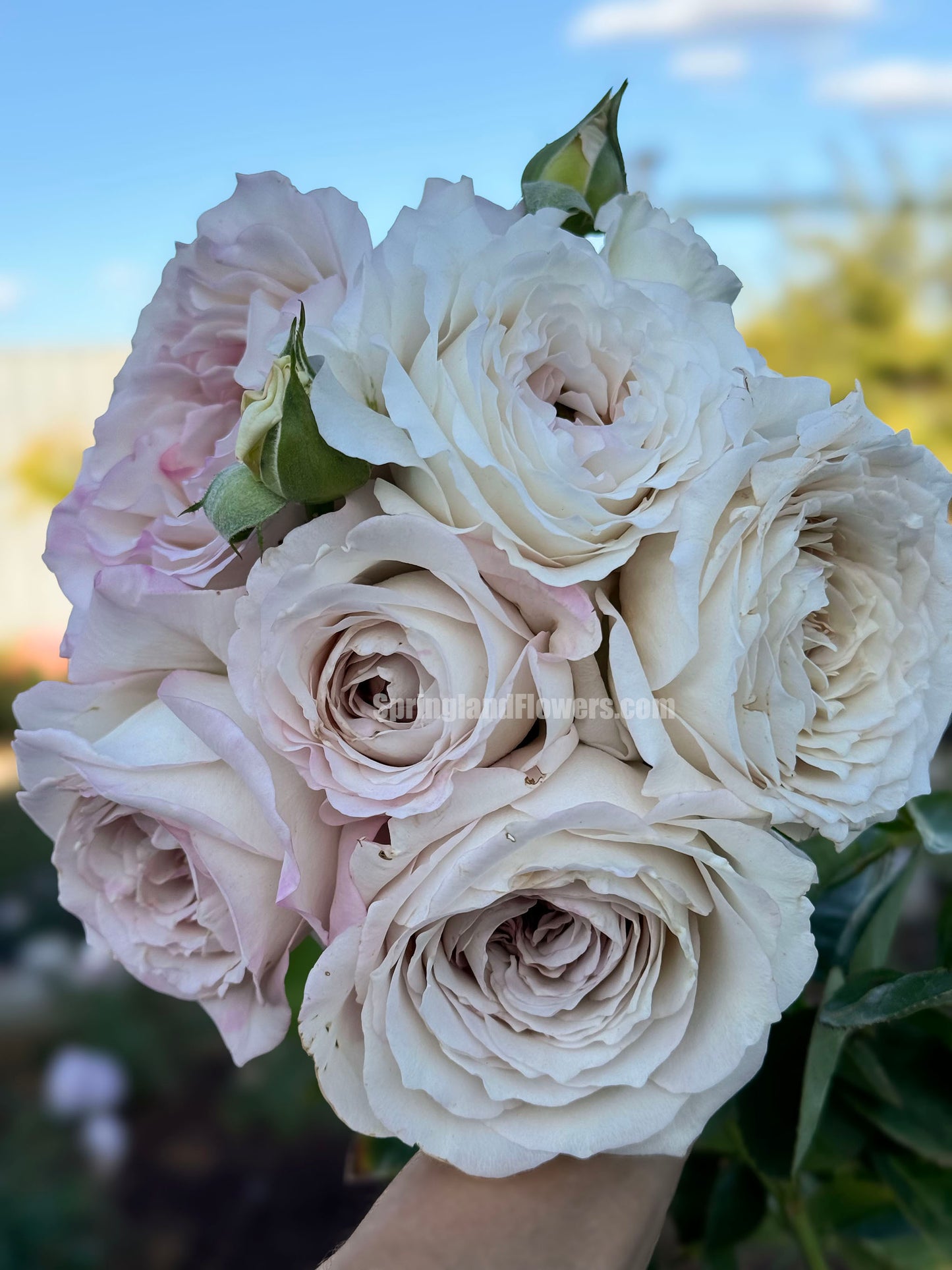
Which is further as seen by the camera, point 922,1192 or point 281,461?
point 922,1192

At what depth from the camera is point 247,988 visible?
0.53 metres

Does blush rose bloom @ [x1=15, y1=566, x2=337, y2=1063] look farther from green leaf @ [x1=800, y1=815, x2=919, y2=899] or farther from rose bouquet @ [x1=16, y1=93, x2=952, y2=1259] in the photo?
green leaf @ [x1=800, y1=815, x2=919, y2=899]

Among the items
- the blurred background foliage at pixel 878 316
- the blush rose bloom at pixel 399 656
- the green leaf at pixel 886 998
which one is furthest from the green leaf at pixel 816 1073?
the blurred background foliage at pixel 878 316

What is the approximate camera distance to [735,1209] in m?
0.70

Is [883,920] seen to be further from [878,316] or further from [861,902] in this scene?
[878,316]

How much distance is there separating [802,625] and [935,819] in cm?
19

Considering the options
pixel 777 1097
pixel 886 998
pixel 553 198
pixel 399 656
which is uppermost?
pixel 553 198

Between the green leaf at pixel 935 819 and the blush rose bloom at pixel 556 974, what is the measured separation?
5.8 inches

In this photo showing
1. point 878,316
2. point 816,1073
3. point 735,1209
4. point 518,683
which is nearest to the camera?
point 518,683

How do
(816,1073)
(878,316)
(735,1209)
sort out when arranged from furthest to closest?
(878,316), (735,1209), (816,1073)

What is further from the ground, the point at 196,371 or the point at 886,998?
the point at 196,371

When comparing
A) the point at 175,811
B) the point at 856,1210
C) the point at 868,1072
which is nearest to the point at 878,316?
the point at 856,1210

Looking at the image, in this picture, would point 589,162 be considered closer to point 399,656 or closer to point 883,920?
point 399,656

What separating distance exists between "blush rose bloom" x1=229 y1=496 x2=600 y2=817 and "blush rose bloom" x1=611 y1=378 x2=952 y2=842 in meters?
0.04
